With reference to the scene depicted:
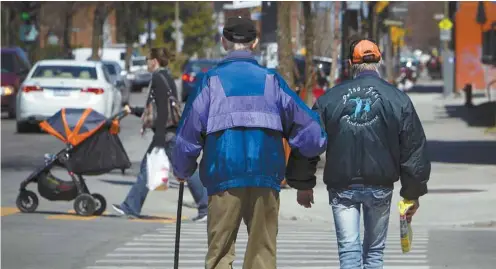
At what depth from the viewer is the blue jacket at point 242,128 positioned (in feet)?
23.6

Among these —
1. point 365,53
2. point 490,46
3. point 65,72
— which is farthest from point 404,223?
point 490,46

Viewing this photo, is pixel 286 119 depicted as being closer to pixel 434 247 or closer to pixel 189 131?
pixel 189 131

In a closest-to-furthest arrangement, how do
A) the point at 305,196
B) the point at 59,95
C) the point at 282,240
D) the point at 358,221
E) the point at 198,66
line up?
the point at 305,196 < the point at 358,221 < the point at 282,240 < the point at 59,95 < the point at 198,66

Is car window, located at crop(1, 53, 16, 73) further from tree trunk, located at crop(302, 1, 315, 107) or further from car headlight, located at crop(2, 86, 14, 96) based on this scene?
tree trunk, located at crop(302, 1, 315, 107)

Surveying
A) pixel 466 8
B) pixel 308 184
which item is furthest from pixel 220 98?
pixel 466 8

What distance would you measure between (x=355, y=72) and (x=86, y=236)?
18.6 ft

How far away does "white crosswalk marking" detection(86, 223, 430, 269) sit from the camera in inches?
436

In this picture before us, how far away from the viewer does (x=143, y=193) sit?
14680 mm

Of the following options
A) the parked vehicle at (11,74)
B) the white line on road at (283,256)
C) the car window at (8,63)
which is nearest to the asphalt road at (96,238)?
the white line on road at (283,256)

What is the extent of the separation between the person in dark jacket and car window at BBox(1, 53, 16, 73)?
28.0 meters

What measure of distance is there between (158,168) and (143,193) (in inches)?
16.6

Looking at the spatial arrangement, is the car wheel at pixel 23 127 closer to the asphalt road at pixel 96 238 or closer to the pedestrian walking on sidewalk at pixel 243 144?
the asphalt road at pixel 96 238

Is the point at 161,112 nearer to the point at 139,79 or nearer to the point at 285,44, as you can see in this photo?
the point at 285,44

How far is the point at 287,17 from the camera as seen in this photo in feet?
67.0
